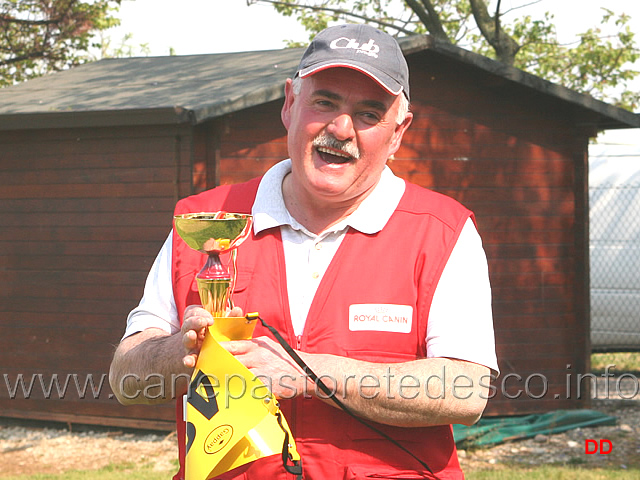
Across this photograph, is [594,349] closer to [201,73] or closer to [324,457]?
[201,73]

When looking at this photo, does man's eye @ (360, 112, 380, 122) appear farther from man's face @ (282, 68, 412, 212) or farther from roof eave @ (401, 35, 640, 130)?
roof eave @ (401, 35, 640, 130)

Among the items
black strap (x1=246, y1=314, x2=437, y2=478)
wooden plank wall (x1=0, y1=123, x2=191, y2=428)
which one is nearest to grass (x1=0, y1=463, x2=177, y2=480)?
wooden plank wall (x1=0, y1=123, x2=191, y2=428)

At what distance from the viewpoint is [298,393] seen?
228cm

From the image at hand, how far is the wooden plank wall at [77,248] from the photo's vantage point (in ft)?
27.0

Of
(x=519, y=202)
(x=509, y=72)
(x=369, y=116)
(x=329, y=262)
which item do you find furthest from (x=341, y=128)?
(x=519, y=202)

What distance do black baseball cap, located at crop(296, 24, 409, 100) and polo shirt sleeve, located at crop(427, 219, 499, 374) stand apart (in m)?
0.53

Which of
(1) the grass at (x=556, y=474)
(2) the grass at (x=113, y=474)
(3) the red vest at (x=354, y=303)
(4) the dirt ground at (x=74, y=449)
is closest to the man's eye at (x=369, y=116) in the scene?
(3) the red vest at (x=354, y=303)

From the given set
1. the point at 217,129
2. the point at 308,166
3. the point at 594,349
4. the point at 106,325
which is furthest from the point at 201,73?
the point at 308,166

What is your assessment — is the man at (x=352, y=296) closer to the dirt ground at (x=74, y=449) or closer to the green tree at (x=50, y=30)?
the dirt ground at (x=74, y=449)

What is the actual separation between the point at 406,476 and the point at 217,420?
1.87 ft

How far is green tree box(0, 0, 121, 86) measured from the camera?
16.6 metres

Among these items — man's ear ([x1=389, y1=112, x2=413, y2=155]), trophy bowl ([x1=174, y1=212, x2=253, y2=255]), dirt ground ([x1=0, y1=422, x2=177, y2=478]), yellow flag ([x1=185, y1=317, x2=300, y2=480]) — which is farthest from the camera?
dirt ground ([x1=0, y1=422, x2=177, y2=478])

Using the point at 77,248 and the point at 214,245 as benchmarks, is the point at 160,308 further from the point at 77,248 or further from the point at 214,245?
the point at 77,248

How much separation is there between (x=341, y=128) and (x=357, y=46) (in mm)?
250
